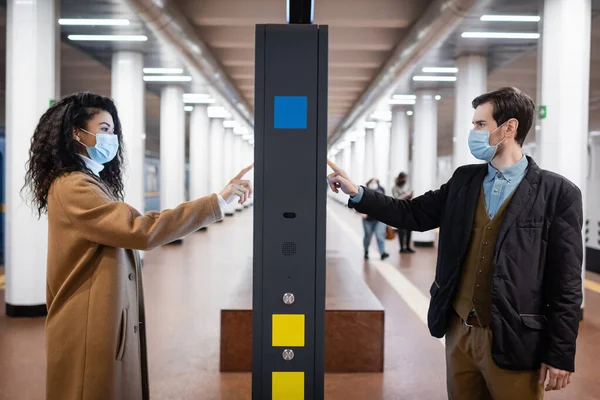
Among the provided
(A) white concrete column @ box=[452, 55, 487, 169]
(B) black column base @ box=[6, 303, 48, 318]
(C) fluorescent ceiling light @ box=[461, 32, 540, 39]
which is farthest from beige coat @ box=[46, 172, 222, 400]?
(A) white concrete column @ box=[452, 55, 487, 169]

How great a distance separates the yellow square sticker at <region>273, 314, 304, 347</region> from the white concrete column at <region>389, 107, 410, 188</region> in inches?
602

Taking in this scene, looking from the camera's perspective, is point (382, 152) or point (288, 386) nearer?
point (288, 386)

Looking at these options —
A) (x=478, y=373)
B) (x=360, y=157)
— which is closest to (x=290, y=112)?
(x=478, y=373)

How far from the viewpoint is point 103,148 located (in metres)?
2.43

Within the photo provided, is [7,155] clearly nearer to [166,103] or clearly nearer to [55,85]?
[55,85]

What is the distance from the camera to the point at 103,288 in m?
2.23

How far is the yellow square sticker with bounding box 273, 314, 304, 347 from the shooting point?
2.32m

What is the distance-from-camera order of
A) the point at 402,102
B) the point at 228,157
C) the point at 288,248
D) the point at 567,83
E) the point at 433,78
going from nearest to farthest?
the point at 288,248, the point at 567,83, the point at 433,78, the point at 402,102, the point at 228,157

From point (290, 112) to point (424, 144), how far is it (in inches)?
491

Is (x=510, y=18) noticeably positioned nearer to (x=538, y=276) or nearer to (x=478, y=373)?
(x=538, y=276)

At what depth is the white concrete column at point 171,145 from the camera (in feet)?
48.4

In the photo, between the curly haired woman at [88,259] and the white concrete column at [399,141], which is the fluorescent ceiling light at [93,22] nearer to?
the curly haired woman at [88,259]

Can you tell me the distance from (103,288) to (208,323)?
13.9 ft

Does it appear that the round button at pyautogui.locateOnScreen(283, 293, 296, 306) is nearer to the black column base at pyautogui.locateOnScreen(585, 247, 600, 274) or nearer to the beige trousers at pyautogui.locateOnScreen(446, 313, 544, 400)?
the beige trousers at pyautogui.locateOnScreen(446, 313, 544, 400)
